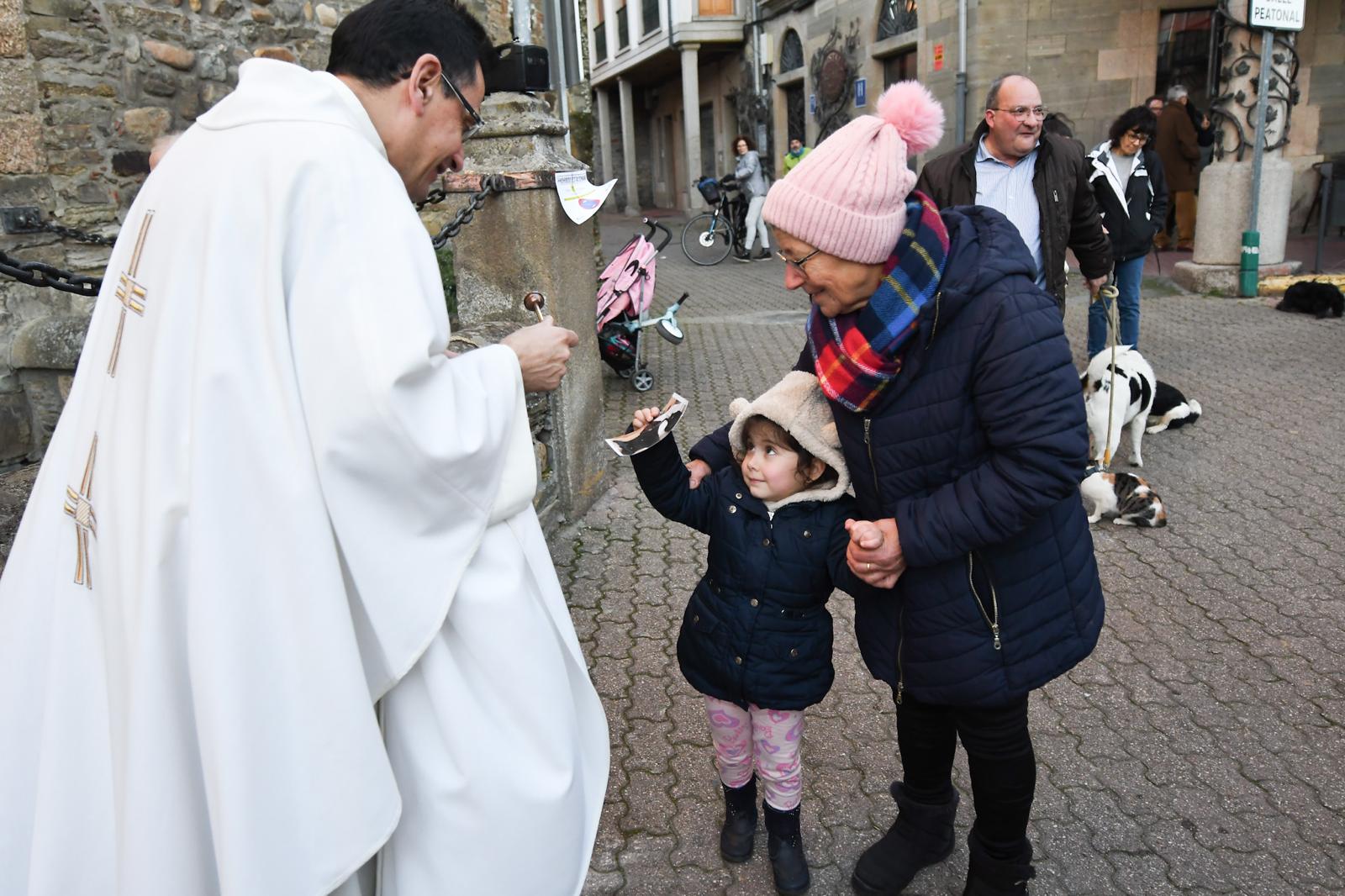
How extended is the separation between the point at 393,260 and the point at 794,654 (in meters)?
1.36

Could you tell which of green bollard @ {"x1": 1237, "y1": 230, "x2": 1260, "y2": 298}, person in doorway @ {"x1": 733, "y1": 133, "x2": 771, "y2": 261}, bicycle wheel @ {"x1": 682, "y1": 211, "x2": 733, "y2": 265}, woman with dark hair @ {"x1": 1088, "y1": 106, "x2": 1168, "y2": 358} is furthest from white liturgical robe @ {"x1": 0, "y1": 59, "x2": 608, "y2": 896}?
person in doorway @ {"x1": 733, "y1": 133, "x2": 771, "y2": 261}

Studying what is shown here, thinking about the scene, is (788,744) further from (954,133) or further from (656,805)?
(954,133)

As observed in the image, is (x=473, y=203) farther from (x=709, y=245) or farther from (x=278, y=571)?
(x=709, y=245)

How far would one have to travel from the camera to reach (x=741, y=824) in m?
2.72

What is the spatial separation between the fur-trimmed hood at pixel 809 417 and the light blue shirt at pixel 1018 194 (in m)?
2.94

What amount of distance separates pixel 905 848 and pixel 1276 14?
992 cm

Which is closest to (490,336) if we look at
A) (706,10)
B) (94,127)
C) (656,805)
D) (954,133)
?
(656,805)

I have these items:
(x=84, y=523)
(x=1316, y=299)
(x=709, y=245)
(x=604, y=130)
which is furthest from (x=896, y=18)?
(x=604, y=130)

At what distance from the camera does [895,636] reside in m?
2.32

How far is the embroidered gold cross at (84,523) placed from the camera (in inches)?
63.2

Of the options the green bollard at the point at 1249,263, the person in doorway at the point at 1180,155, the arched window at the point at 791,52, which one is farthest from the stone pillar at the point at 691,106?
the green bollard at the point at 1249,263

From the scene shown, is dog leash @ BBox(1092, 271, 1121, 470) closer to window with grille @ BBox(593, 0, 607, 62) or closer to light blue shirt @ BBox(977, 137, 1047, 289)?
light blue shirt @ BBox(977, 137, 1047, 289)

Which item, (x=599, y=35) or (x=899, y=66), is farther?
(x=599, y=35)

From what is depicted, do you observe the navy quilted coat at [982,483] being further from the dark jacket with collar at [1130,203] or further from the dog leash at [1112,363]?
the dark jacket with collar at [1130,203]
